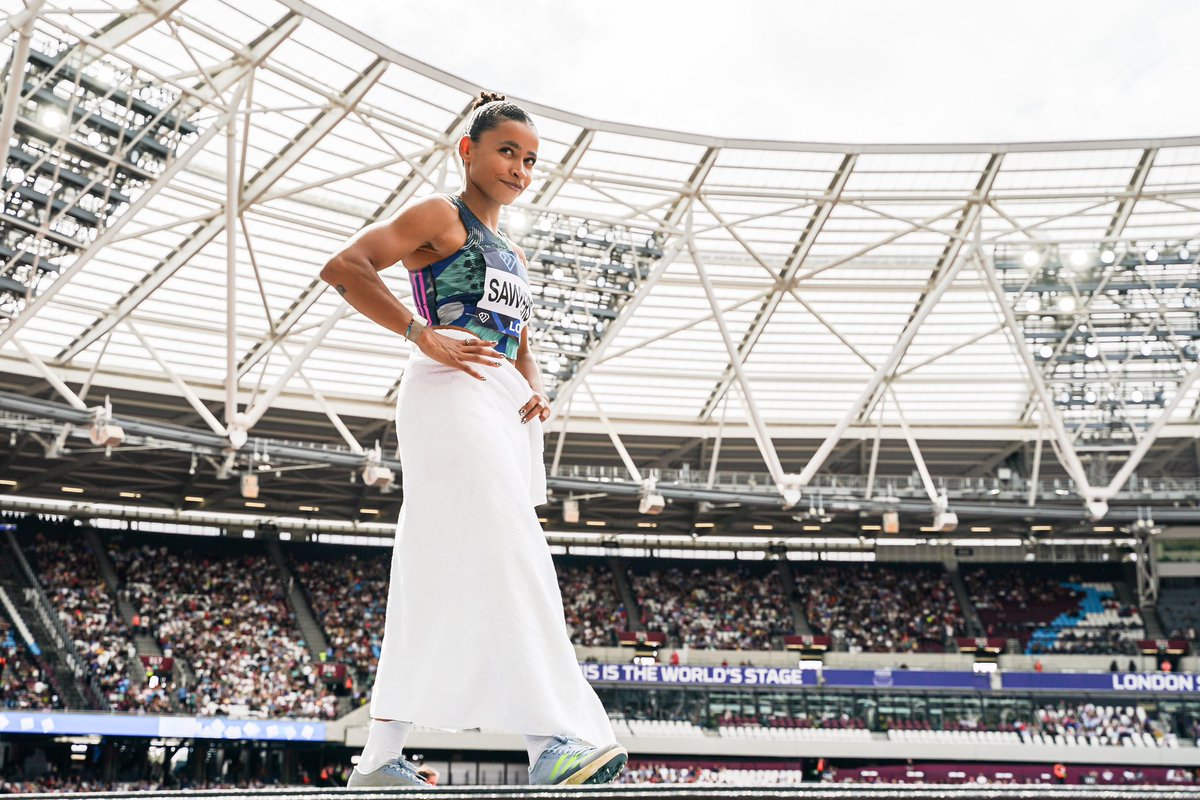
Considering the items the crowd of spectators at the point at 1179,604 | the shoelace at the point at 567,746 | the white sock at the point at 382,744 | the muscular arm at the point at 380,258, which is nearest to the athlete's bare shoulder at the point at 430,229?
the muscular arm at the point at 380,258

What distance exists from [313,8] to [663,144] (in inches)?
381

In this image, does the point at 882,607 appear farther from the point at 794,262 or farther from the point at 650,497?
the point at 794,262

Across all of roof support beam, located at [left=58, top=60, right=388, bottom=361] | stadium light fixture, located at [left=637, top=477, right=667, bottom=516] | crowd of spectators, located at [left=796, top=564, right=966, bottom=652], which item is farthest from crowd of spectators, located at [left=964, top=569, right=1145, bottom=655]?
roof support beam, located at [left=58, top=60, right=388, bottom=361]

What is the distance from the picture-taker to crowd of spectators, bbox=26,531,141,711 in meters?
34.4

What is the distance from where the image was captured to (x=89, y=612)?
3872cm

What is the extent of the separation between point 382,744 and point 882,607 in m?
47.0

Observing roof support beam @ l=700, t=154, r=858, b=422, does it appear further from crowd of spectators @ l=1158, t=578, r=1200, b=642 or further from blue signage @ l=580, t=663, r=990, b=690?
crowd of spectators @ l=1158, t=578, r=1200, b=642

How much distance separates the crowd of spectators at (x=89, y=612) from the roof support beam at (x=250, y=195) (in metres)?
9.96

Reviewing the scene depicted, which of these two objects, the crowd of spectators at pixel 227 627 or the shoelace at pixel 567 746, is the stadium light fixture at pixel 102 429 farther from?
the shoelace at pixel 567 746

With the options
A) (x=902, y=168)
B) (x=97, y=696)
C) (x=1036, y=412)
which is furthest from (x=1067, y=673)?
(x=97, y=696)

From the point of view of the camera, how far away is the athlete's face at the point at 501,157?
146 inches

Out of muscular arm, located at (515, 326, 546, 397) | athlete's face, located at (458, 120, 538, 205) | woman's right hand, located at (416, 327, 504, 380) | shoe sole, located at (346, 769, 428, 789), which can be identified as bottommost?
shoe sole, located at (346, 769, 428, 789)

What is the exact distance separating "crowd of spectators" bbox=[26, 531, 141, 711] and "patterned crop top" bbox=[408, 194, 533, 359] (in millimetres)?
33461

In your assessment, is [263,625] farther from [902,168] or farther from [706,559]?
[902,168]
